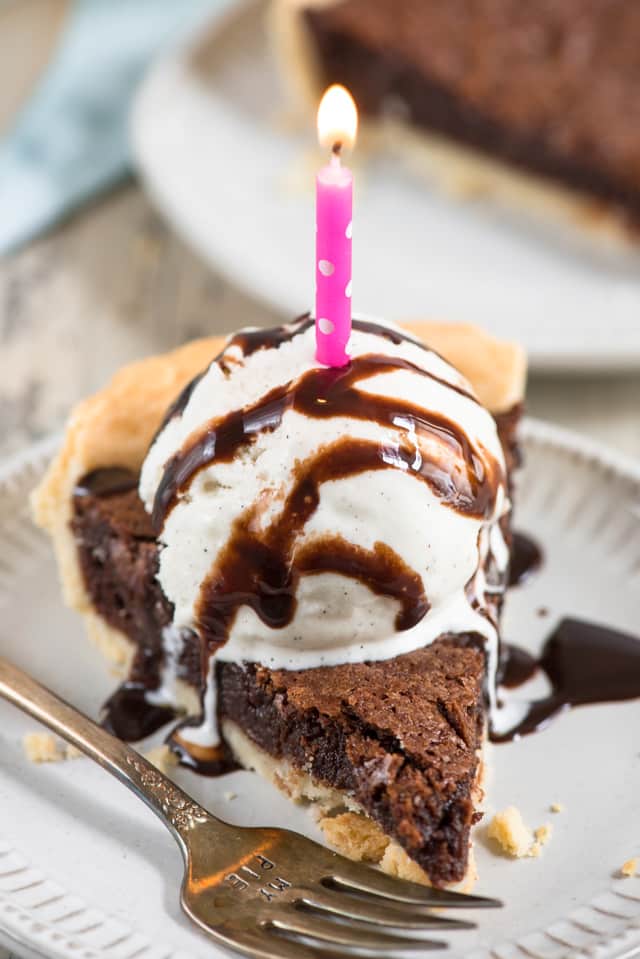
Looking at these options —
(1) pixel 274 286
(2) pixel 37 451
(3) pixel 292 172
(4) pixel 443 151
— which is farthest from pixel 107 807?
(4) pixel 443 151

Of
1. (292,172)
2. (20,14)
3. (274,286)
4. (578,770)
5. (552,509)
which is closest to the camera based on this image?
(578,770)

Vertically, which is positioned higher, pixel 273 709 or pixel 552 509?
pixel 273 709

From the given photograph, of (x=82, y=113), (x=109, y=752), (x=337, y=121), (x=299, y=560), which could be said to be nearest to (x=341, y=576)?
(x=299, y=560)

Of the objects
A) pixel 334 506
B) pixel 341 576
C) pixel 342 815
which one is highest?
pixel 334 506

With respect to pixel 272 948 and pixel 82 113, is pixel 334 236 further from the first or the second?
pixel 82 113

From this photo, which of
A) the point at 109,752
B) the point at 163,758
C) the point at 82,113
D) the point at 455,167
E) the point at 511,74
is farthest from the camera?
the point at 82,113

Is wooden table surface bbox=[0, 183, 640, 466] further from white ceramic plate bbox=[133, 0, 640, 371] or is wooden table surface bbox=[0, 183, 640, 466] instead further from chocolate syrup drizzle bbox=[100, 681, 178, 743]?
chocolate syrup drizzle bbox=[100, 681, 178, 743]

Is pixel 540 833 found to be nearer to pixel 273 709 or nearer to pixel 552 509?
pixel 273 709
